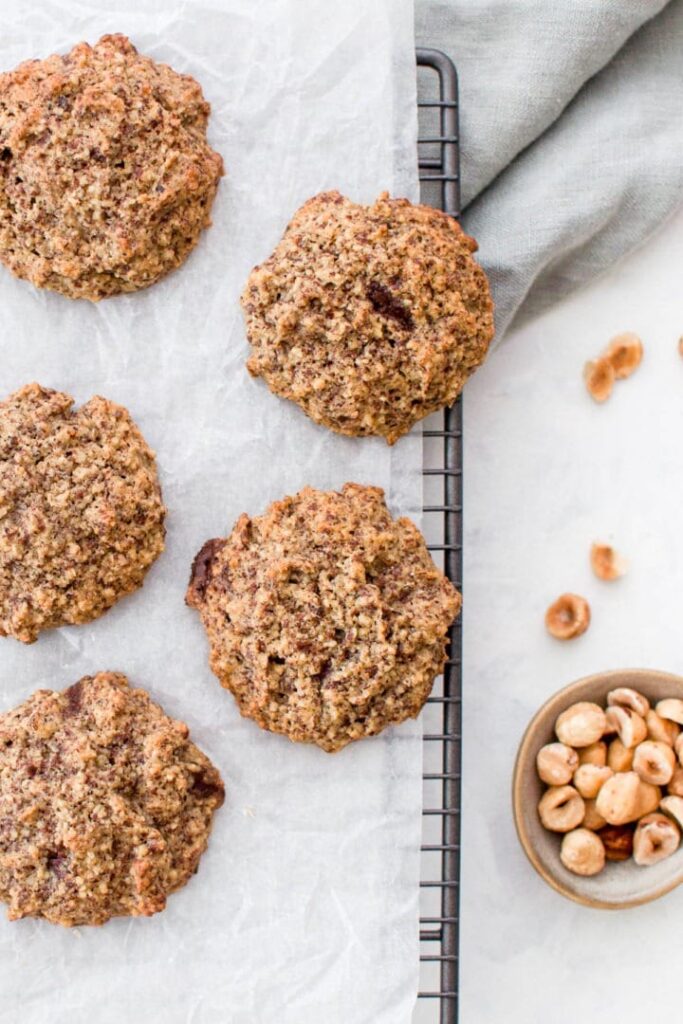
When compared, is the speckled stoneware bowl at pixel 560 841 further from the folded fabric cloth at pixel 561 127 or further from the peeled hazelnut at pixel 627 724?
the folded fabric cloth at pixel 561 127

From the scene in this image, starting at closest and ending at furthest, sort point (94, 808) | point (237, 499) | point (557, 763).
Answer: point (94, 808)
point (237, 499)
point (557, 763)

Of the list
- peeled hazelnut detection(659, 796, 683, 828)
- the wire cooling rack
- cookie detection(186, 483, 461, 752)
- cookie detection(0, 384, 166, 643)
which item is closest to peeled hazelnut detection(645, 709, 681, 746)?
peeled hazelnut detection(659, 796, 683, 828)

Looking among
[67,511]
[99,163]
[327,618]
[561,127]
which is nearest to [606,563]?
[327,618]

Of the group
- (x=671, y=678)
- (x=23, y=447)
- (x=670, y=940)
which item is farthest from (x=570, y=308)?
(x=670, y=940)

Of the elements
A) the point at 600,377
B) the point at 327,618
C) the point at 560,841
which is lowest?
the point at 560,841

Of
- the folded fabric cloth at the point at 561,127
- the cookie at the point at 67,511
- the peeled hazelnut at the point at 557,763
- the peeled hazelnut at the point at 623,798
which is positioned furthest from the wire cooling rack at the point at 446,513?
the cookie at the point at 67,511

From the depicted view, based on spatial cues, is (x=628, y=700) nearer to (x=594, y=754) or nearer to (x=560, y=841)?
(x=594, y=754)
